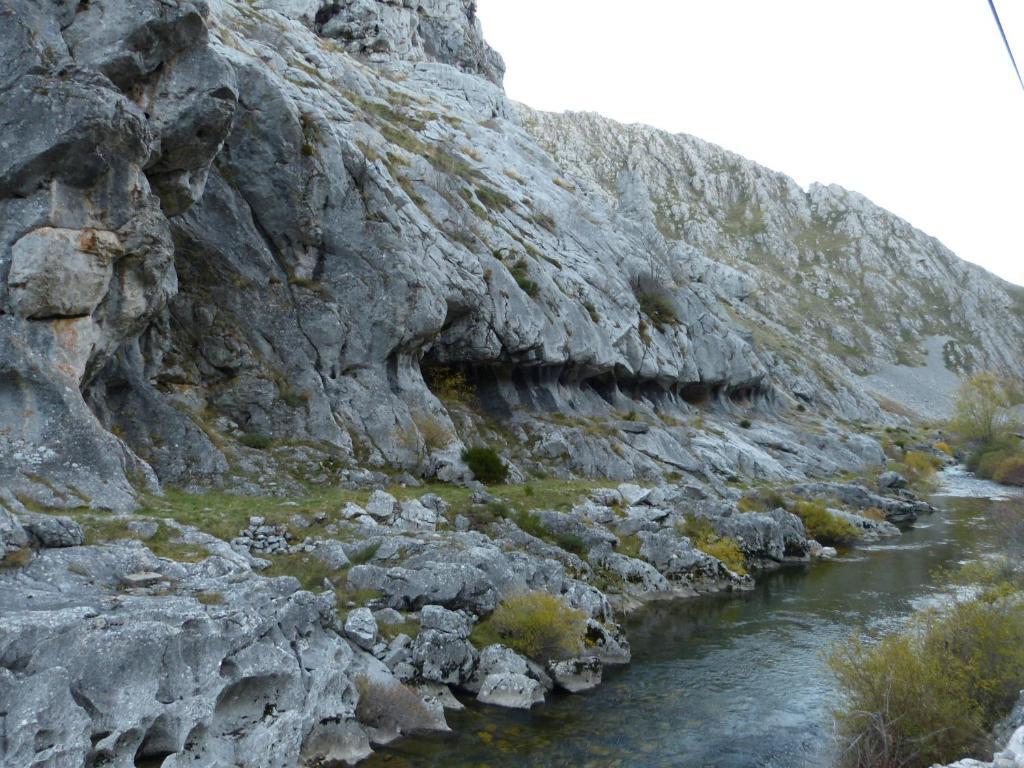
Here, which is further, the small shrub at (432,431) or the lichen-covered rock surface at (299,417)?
the small shrub at (432,431)

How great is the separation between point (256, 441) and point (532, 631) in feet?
54.5

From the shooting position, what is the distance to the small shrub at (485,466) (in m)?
38.0

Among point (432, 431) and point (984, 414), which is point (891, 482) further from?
point (432, 431)

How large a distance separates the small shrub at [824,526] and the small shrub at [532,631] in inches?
1125

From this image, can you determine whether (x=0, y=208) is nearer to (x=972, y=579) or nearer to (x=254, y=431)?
(x=254, y=431)

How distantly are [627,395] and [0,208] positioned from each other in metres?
48.8

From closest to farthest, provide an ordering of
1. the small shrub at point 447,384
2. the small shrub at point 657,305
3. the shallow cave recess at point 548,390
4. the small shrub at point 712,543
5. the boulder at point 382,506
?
the boulder at point 382,506 < the small shrub at point 712,543 < the small shrub at point 447,384 < the shallow cave recess at point 548,390 < the small shrub at point 657,305

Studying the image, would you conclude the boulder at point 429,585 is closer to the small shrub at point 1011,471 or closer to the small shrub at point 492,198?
the small shrub at point 492,198

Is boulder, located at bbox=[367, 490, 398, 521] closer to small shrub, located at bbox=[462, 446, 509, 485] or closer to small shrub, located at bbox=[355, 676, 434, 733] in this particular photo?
small shrub, located at bbox=[355, 676, 434, 733]

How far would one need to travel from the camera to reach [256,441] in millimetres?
31547

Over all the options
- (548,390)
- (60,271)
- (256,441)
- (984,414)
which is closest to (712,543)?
(548,390)

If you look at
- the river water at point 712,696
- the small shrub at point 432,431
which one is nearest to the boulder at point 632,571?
the river water at point 712,696

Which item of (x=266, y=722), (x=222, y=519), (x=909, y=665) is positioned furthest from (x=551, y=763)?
(x=222, y=519)

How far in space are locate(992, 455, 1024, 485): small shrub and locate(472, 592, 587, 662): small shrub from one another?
2673 inches
